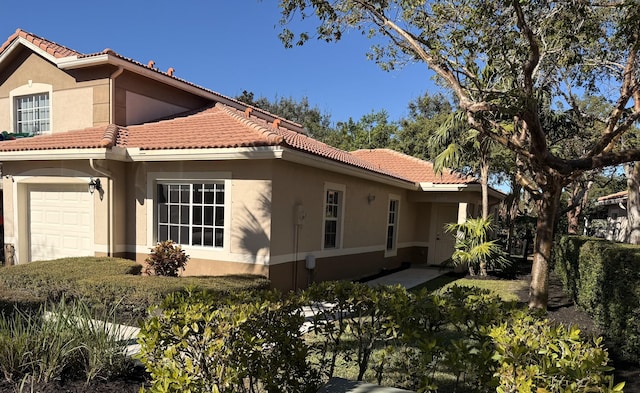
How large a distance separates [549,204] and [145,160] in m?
8.77

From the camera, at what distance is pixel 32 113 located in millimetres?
13172

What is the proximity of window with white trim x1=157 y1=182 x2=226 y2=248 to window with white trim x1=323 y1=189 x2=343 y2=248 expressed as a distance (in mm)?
2943

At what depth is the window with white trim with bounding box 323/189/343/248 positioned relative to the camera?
36.3 ft

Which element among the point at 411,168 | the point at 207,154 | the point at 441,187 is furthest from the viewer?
the point at 411,168

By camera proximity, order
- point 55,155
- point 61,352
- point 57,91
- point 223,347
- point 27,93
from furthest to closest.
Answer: point 27,93, point 57,91, point 55,155, point 61,352, point 223,347

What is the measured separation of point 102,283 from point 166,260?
181cm

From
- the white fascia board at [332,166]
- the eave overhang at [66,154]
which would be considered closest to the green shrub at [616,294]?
the white fascia board at [332,166]

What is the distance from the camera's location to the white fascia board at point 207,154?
819cm

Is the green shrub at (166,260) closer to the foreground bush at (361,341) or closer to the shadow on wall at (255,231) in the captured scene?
A: the shadow on wall at (255,231)

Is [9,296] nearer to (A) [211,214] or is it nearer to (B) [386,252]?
(A) [211,214]

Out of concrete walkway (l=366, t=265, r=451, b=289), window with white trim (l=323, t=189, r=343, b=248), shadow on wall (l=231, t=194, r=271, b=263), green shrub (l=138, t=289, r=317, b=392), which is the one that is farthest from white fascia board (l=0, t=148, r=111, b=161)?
concrete walkway (l=366, t=265, r=451, b=289)

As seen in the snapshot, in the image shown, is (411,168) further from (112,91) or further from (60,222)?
(60,222)

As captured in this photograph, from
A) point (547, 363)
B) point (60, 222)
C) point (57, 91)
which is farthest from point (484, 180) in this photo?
point (57, 91)

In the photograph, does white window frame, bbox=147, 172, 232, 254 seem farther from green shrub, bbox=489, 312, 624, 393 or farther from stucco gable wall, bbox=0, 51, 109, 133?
green shrub, bbox=489, 312, 624, 393
